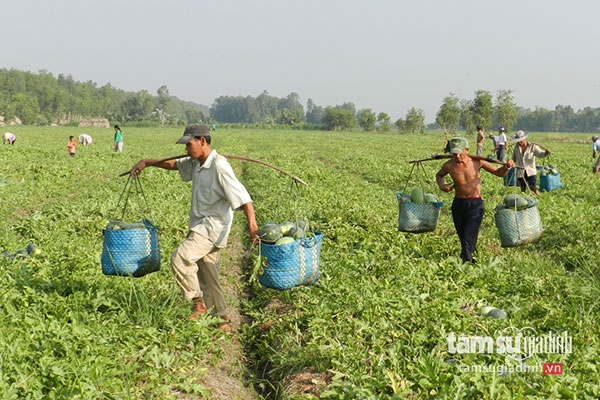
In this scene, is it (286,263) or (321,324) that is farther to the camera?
(321,324)

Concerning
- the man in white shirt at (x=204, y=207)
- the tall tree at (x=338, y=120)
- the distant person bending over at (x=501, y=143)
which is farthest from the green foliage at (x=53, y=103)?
the man in white shirt at (x=204, y=207)

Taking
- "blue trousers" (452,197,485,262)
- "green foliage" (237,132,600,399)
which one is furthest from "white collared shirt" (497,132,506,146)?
"blue trousers" (452,197,485,262)

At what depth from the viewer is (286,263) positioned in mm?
4973

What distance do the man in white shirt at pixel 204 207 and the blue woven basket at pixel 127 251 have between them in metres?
0.31

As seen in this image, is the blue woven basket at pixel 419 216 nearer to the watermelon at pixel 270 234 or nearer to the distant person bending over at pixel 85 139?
the watermelon at pixel 270 234

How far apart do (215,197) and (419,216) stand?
3.55 metres

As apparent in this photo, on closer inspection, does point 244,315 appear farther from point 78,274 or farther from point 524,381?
point 524,381

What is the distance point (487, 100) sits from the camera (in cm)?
6712

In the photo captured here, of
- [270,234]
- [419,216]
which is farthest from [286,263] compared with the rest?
A: [419,216]

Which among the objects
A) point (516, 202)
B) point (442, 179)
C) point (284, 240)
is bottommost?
point (284, 240)

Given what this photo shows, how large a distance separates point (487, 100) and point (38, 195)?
6301 centimetres

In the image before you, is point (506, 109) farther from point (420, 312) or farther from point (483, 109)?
point (420, 312)

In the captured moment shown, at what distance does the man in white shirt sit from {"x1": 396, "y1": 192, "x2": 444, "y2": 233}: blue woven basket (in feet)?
10.6

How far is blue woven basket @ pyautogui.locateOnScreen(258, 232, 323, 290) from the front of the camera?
4.96 m
